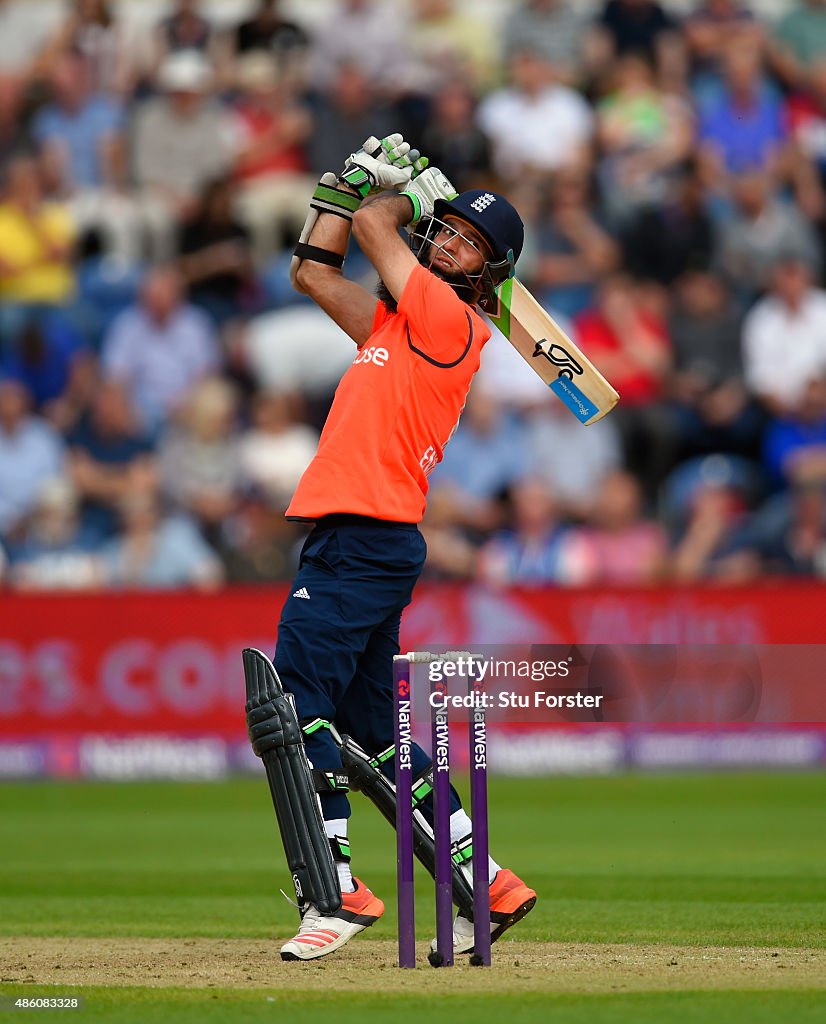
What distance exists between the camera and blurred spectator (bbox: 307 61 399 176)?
16.1 meters

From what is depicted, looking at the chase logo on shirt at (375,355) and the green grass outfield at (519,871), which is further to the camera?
the chase logo on shirt at (375,355)

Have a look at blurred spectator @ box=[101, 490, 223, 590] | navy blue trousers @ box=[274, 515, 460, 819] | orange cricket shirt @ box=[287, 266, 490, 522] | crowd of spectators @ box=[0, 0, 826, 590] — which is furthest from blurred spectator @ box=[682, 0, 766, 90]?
navy blue trousers @ box=[274, 515, 460, 819]

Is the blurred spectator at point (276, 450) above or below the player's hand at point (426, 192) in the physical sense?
below

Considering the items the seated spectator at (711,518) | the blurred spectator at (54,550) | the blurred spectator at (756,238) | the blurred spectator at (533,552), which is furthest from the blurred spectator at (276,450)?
the blurred spectator at (756,238)

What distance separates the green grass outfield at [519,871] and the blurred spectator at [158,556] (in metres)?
1.72

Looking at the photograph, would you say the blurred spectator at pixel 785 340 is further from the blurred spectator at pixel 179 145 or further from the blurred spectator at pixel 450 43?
the blurred spectator at pixel 179 145

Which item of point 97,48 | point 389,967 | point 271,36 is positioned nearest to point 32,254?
point 97,48

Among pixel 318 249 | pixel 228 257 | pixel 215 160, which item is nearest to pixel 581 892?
pixel 318 249

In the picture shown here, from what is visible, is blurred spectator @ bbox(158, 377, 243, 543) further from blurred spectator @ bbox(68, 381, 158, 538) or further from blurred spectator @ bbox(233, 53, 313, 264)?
blurred spectator @ bbox(233, 53, 313, 264)

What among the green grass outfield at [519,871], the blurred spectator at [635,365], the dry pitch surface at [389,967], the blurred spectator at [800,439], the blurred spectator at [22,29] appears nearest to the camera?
the green grass outfield at [519,871]

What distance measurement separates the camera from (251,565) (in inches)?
526

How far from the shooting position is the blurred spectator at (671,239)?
51.2 feet

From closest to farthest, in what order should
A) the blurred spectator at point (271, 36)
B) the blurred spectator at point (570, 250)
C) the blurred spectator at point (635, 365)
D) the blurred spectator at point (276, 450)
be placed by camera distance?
1. the blurred spectator at point (276, 450)
2. the blurred spectator at point (635, 365)
3. the blurred spectator at point (570, 250)
4. the blurred spectator at point (271, 36)

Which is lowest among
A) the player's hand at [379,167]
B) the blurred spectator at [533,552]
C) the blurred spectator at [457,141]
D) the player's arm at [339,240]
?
the blurred spectator at [533,552]
